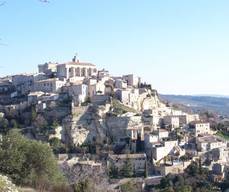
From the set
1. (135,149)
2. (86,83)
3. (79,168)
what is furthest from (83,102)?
(79,168)

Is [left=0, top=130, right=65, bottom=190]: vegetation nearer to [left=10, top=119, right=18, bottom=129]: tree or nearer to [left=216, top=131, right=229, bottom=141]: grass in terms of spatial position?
[left=10, top=119, right=18, bottom=129]: tree

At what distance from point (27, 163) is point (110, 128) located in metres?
28.7

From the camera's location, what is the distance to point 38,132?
50.8m

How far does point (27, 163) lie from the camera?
77.2 feet

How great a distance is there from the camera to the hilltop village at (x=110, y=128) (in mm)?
46531

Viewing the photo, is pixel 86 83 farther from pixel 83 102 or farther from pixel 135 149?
pixel 135 149

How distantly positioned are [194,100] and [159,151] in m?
135

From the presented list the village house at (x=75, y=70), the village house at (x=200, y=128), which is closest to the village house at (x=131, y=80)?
the village house at (x=75, y=70)

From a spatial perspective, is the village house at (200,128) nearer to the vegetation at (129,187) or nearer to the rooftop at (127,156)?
the rooftop at (127,156)

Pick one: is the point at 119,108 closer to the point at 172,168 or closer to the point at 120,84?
the point at 120,84

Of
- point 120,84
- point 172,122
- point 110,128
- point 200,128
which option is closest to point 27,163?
point 110,128

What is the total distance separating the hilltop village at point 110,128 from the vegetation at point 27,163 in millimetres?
17045

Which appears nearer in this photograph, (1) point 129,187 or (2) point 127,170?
(1) point 129,187

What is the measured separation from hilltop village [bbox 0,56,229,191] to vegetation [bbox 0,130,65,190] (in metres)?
17.0
